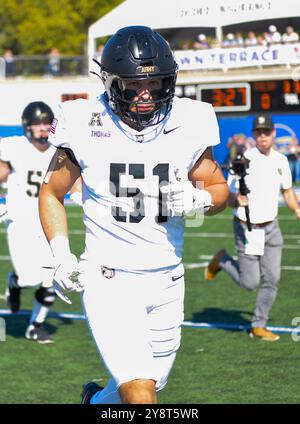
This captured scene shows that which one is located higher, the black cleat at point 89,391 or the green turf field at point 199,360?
the black cleat at point 89,391

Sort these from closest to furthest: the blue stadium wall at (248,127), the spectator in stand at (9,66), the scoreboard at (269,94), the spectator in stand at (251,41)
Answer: the spectator in stand at (251,41), the scoreboard at (269,94), the blue stadium wall at (248,127), the spectator in stand at (9,66)

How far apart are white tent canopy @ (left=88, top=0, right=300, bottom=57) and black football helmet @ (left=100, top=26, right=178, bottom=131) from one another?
3605 millimetres

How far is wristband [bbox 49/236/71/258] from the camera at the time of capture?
456 cm

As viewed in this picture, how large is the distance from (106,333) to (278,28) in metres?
19.4

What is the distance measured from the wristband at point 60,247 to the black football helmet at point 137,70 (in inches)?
25.2

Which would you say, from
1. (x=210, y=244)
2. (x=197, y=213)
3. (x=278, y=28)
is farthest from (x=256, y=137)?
(x=278, y=28)

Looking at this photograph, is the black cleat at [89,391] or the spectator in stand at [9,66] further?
the spectator in stand at [9,66]

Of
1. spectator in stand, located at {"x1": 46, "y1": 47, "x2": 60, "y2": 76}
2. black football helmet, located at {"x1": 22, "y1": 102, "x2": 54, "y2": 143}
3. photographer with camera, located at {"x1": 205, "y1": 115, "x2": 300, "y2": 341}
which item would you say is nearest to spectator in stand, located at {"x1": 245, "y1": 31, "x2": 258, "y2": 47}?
photographer with camera, located at {"x1": 205, "y1": 115, "x2": 300, "y2": 341}

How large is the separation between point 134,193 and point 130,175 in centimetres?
9

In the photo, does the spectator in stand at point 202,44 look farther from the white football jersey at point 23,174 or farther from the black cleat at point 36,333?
the black cleat at point 36,333

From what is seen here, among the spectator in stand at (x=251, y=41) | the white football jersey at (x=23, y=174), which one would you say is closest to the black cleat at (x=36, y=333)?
the white football jersey at (x=23, y=174)

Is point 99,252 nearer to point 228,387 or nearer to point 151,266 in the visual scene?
point 151,266

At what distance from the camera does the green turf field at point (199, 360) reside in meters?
6.53

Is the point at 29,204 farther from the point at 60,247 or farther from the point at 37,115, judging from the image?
the point at 60,247
